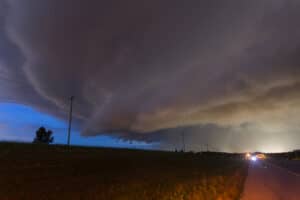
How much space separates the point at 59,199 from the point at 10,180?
1202cm

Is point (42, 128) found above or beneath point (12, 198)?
above

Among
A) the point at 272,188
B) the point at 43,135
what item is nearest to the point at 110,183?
the point at 272,188

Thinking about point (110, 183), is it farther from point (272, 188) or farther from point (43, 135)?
point (43, 135)

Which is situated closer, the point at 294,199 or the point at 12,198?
the point at 294,199

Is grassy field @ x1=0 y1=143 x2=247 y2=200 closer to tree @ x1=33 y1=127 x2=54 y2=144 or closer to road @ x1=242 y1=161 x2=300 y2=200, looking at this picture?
road @ x1=242 y1=161 x2=300 y2=200

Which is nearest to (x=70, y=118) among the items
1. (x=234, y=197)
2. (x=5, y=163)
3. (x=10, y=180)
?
(x=5, y=163)

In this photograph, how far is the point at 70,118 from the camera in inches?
2354

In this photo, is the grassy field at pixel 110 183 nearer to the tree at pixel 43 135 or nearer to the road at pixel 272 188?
the road at pixel 272 188

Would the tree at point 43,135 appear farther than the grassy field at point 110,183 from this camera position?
Yes

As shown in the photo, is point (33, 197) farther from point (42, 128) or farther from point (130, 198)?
point (42, 128)

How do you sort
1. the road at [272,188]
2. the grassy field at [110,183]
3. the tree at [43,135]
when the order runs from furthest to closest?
the tree at [43,135], the grassy field at [110,183], the road at [272,188]

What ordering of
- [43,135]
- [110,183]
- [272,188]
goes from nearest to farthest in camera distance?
[272,188]
[110,183]
[43,135]

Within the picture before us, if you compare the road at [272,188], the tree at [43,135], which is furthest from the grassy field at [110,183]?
the tree at [43,135]

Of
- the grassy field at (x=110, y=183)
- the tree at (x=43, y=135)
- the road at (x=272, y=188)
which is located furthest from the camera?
the tree at (x=43, y=135)
